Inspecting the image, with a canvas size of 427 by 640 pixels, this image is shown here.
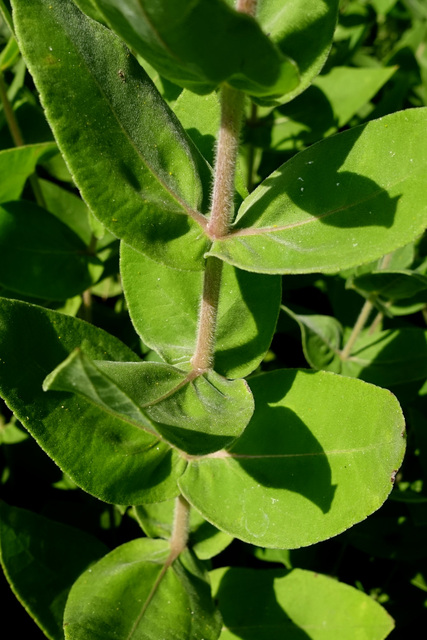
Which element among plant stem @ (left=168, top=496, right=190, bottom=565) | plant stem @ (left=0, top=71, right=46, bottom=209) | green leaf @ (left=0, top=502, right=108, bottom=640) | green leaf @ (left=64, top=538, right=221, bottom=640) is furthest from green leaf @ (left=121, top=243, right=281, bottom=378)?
plant stem @ (left=0, top=71, right=46, bottom=209)

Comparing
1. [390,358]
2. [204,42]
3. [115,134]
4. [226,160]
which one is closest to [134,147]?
[115,134]

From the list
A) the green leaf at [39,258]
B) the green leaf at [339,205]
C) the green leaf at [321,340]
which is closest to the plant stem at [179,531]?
the green leaf at [321,340]

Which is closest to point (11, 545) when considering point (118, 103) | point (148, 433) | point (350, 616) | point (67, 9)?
point (148, 433)

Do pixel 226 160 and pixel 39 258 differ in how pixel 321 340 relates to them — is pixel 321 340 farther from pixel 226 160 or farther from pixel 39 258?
pixel 226 160

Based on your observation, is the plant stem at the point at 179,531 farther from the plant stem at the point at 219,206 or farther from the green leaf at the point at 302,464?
the plant stem at the point at 219,206

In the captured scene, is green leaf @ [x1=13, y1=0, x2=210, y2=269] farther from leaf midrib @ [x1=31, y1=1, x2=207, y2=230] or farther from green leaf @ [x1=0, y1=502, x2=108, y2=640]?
green leaf @ [x1=0, y1=502, x2=108, y2=640]

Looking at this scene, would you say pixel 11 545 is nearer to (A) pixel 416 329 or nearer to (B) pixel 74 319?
(B) pixel 74 319
